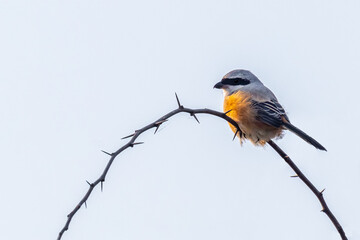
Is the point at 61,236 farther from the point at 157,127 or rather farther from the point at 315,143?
the point at 315,143

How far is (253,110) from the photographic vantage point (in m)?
5.92

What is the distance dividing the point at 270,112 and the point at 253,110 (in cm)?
19

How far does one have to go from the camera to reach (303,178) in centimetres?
372

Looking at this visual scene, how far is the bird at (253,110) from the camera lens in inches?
228

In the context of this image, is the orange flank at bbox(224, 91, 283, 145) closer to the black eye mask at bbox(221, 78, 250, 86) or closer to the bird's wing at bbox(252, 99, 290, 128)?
the bird's wing at bbox(252, 99, 290, 128)

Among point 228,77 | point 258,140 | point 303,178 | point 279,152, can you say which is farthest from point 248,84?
point 303,178

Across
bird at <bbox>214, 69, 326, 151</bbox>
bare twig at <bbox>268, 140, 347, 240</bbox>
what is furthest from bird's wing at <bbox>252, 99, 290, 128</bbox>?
bare twig at <bbox>268, 140, 347, 240</bbox>

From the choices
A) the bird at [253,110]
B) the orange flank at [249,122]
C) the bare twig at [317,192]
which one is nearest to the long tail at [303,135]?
the bird at [253,110]

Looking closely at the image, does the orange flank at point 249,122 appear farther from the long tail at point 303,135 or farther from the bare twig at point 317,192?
the bare twig at point 317,192

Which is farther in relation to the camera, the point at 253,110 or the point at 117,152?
the point at 253,110

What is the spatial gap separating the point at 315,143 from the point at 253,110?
34.3 inches

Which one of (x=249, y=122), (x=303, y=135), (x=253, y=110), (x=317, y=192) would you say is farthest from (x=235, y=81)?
(x=317, y=192)

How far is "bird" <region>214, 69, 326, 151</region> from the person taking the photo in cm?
578

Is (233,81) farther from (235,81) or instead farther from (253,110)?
(253,110)
